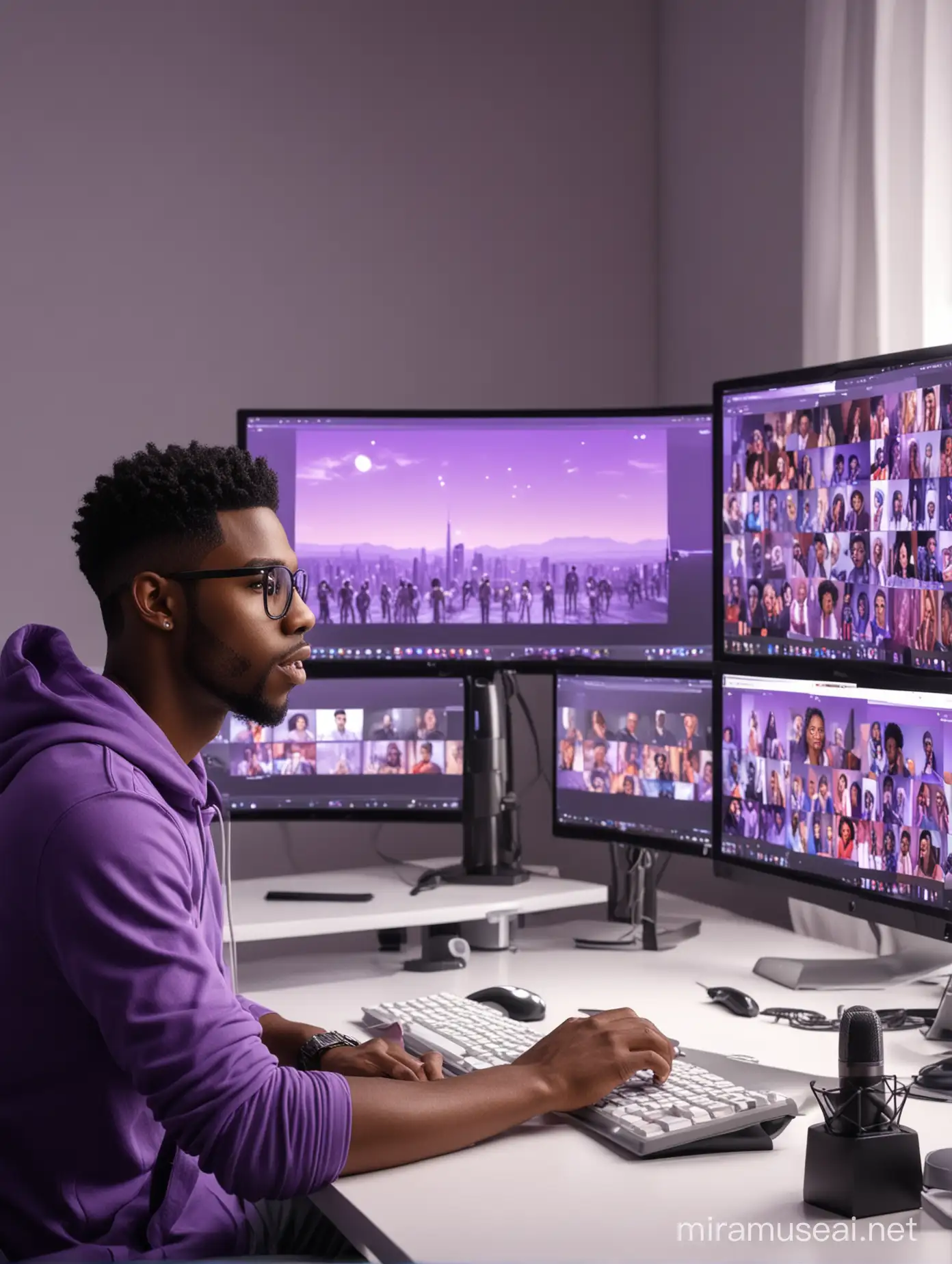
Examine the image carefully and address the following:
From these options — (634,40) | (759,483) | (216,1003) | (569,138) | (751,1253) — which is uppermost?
(634,40)

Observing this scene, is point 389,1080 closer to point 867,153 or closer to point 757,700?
point 757,700

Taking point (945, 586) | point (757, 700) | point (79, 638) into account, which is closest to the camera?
point (945, 586)

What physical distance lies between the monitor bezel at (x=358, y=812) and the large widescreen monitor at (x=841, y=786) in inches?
20.9

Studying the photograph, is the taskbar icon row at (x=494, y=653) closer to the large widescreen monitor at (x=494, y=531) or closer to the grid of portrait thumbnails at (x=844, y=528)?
the large widescreen monitor at (x=494, y=531)

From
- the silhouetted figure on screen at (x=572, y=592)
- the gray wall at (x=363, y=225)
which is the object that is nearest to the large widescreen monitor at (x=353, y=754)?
the silhouetted figure on screen at (x=572, y=592)

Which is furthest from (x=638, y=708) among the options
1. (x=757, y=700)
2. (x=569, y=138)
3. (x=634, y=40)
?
Answer: (x=634, y=40)

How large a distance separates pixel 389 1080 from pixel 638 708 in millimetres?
1001

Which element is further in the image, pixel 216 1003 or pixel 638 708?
pixel 638 708

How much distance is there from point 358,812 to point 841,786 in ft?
2.78

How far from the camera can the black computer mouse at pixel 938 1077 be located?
1.39 meters

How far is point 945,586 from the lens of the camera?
1.56 metres

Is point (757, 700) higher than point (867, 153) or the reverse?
the reverse

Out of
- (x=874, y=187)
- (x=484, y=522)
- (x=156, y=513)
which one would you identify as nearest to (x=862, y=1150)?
(x=156, y=513)

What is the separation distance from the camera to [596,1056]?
4.20 feet
